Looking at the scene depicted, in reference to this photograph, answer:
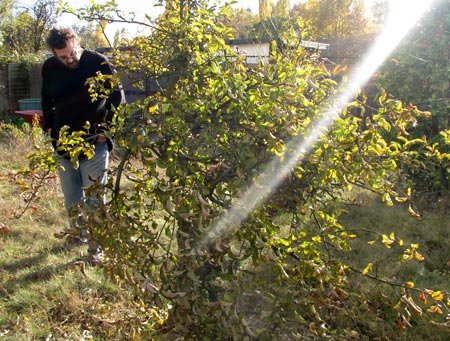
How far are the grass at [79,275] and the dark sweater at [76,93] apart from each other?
27.6 inches

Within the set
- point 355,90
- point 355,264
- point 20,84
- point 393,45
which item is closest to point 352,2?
point 20,84

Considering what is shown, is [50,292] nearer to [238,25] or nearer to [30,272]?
[30,272]

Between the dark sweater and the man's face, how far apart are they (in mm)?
36

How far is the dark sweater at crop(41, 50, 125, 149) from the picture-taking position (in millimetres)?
3426

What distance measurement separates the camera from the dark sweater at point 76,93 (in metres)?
3.43

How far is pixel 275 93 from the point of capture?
156 cm

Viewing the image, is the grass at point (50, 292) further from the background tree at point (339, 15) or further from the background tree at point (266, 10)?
the background tree at point (339, 15)

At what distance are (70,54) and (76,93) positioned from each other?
0.95 feet

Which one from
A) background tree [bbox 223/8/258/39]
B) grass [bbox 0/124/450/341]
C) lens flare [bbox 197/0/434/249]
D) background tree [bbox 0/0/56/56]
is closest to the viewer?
lens flare [bbox 197/0/434/249]

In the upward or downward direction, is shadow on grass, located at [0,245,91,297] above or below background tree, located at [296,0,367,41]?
below

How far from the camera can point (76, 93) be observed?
11.3 ft

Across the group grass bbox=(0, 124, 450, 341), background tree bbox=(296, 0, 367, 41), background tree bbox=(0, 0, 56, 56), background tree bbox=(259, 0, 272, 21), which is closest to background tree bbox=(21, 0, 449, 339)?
grass bbox=(0, 124, 450, 341)

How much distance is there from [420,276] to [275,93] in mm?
2596

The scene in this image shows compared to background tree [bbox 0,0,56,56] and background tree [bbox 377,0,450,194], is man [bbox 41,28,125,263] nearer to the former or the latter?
background tree [bbox 377,0,450,194]
